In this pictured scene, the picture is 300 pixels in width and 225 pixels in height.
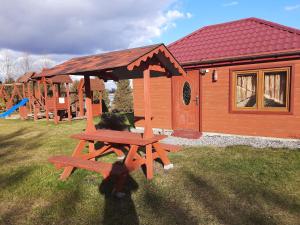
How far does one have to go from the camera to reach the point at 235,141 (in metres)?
7.65

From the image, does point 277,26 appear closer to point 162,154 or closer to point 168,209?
point 162,154

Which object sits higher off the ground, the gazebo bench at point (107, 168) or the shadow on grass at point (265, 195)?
the gazebo bench at point (107, 168)

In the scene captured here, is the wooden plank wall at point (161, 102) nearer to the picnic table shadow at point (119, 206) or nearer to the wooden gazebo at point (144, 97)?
the wooden gazebo at point (144, 97)

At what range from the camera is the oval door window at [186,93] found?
29.7 feet

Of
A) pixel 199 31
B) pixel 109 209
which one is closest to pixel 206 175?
pixel 109 209

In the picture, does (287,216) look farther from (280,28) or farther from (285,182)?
(280,28)

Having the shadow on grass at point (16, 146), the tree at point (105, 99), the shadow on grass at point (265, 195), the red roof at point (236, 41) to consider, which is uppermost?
the red roof at point (236, 41)

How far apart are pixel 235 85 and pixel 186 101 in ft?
6.21

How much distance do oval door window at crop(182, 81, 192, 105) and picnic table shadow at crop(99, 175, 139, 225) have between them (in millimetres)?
5086

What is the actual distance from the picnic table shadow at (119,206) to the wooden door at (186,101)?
4.90 metres

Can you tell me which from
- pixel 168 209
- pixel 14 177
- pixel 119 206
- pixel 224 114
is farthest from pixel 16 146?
pixel 224 114

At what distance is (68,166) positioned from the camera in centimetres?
491

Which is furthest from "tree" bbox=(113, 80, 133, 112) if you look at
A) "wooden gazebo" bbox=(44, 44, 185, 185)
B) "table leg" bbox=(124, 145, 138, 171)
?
"table leg" bbox=(124, 145, 138, 171)

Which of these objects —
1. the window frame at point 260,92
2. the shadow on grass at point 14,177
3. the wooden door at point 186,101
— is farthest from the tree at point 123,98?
the shadow on grass at point 14,177
